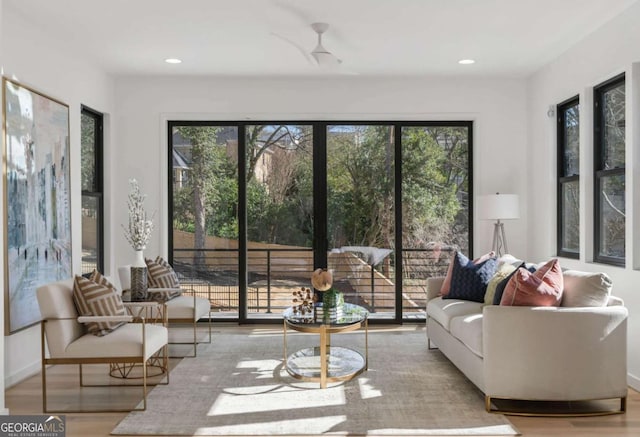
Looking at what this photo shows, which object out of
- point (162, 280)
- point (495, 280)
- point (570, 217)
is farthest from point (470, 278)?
point (162, 280)

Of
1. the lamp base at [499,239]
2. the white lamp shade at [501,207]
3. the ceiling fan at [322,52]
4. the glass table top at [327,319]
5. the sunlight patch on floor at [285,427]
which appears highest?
the ceiling fan at [322,52]

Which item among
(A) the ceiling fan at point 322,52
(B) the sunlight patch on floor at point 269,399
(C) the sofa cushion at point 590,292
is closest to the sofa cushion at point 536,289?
(C) the sofa cushion at point 590,292

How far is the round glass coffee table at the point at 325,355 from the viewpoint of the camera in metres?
4.02

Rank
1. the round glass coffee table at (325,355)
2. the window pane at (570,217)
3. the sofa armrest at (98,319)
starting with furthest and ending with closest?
the window pane at (570,217)
the round glass coffee table at (325,355)
the sofa armrest at (98,319)

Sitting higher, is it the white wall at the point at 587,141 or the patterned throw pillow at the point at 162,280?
the white wall at the point at 587,141

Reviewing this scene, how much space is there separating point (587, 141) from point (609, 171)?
40 centimetres

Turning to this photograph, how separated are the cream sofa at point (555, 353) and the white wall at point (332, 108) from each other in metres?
2.88

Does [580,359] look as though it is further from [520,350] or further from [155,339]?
[155,339]

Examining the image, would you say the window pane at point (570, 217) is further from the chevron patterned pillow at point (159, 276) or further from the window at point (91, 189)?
the window at point (91, 189)

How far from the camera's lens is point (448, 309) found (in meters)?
4.59

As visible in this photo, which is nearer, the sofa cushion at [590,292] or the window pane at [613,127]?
the sofa cushion at [590,292]

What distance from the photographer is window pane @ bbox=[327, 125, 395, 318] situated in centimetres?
641

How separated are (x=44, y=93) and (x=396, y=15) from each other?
9.35ft

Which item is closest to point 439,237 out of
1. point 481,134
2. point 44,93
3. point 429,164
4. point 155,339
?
point 429,164
